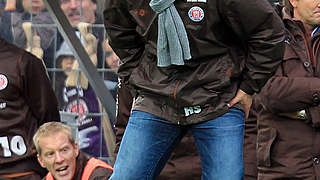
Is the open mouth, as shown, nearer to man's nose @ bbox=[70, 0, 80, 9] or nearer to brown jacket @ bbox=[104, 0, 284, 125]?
brown jacket @ bbox=[104, 0, 284, 125]

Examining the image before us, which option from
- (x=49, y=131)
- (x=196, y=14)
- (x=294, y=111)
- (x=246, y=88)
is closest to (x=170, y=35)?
(x=196, y=14)

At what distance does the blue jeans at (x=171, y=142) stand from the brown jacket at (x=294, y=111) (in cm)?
69

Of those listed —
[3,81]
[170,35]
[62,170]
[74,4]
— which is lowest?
[62,170]

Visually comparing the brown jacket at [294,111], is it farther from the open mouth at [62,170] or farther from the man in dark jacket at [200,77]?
the open mouth at [62,170]

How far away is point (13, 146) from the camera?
5.84m

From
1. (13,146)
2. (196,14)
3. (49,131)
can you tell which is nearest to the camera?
(196,14)

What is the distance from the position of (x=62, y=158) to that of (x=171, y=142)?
1546 millimetres

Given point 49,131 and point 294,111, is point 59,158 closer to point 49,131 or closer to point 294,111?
point 49,131

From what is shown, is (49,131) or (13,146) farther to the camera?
(13,146)

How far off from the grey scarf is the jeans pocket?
106cm

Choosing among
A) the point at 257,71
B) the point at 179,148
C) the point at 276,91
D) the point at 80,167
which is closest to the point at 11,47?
the point at 80,167

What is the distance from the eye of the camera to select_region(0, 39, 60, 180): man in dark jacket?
583 centimetres

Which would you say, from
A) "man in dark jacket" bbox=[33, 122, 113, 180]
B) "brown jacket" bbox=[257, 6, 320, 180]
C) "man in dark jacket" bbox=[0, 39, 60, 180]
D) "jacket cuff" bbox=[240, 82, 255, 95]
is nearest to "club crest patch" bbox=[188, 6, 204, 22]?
"jacket cuff" bbox=[240, 82, 255, 95]

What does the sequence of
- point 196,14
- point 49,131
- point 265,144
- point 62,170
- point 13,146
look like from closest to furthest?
point 196,14 < point 265,144 < point 62,170 < point 49,131 < point 13,146
